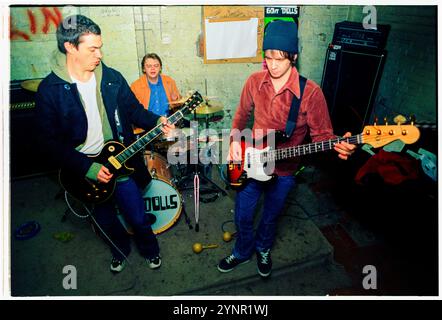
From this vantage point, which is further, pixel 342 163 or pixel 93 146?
pixel 342 163

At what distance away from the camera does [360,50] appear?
4418 millimetres

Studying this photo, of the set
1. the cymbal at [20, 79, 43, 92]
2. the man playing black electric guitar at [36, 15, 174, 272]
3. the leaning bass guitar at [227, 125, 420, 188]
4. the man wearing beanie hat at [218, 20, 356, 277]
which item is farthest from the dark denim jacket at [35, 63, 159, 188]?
the cymbal at [20, 79, 43, 92]

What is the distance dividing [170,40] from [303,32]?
7.50 feet

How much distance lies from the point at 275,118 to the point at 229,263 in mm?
1491

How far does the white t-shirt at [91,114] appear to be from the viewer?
2328mm

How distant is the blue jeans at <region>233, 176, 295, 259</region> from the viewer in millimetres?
2568

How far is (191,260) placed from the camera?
312 cm

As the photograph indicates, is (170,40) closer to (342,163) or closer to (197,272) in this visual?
(342,163)

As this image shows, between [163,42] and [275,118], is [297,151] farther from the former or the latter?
[163,42]

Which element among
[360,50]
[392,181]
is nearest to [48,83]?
[392,181]

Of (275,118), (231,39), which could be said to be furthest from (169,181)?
(231,39)

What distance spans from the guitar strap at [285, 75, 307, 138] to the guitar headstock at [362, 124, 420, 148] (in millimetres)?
529

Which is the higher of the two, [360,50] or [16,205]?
[360,50]

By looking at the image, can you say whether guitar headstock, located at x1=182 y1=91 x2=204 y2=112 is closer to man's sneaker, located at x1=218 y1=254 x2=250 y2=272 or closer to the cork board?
man's sneaker, located at x1=218 y1=254 x2=250 y2=272
